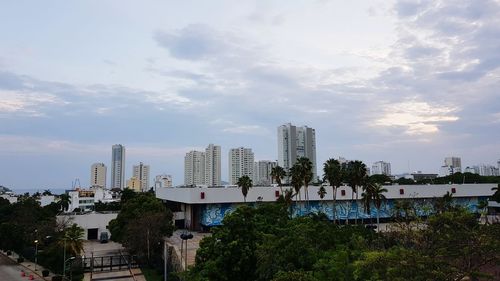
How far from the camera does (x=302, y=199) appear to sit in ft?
227

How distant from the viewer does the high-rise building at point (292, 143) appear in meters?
125

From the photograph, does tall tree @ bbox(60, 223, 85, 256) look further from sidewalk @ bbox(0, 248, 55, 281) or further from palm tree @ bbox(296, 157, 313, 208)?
palm tree @ bbox(296, 157, 313, 208)

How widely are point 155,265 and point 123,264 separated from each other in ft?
12.7

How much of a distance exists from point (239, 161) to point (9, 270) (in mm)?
99811

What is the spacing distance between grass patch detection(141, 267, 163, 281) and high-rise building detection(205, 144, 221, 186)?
4140 inches

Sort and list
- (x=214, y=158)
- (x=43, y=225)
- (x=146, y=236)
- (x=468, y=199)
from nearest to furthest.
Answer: (x=146, y=236)
(x=43, y=225)
(x=468, y=199)
(x=214, y=158)

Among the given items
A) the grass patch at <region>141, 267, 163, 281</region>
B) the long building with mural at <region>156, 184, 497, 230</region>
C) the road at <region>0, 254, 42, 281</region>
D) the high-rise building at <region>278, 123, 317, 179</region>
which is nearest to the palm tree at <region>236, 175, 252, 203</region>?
the long building with mural at <region>156, 184, 497, 230</region>

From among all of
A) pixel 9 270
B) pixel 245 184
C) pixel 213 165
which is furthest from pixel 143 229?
pixel 213 165

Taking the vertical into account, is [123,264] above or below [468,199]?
below

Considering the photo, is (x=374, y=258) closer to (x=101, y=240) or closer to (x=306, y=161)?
(x=306, y=161)

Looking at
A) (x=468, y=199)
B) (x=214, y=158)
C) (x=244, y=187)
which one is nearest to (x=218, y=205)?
(x=244, y=187)

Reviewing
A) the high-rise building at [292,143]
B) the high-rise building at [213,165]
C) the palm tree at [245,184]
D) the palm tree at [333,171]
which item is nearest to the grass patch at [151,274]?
the palm tree at [245,184]

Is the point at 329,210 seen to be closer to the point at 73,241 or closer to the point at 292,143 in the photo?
the point at 73,241

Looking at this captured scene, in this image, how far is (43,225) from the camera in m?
52.5
